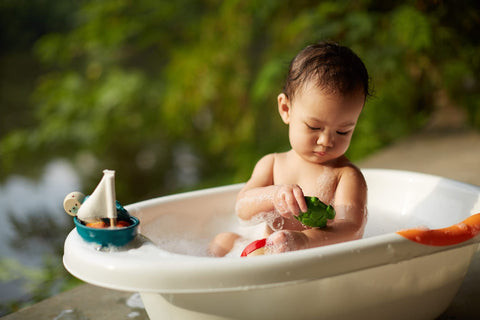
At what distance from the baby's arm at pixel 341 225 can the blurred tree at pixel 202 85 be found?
1.91 meters

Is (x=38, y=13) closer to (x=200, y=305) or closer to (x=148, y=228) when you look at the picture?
(x=148, y=228)

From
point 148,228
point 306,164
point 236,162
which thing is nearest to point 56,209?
point 236,162

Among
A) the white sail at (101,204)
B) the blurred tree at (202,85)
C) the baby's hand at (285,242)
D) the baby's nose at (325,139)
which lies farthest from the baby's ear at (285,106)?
the blurred tree at (202,85)

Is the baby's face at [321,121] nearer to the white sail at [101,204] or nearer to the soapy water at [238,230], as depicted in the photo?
the soapy water at [238,230]

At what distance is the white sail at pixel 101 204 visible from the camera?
3.23 feet

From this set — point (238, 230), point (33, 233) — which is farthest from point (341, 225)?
point (33, 233)

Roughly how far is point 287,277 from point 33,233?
238 centimetres

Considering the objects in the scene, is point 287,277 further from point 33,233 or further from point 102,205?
point 33,233

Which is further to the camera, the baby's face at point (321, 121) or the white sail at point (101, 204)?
the baby's face at point (321, 121)

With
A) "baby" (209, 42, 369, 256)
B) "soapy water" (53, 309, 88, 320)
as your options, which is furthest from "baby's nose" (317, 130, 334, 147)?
"soapy water" (53, 309, 88, 320)

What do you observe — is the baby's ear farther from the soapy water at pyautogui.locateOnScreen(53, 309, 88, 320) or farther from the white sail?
the soapy water at pyautogui.locateOnScreen(53, 309, 88, 320)

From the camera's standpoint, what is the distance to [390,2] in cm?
323

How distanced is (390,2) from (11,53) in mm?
3027

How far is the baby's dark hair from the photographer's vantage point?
3.76ft
